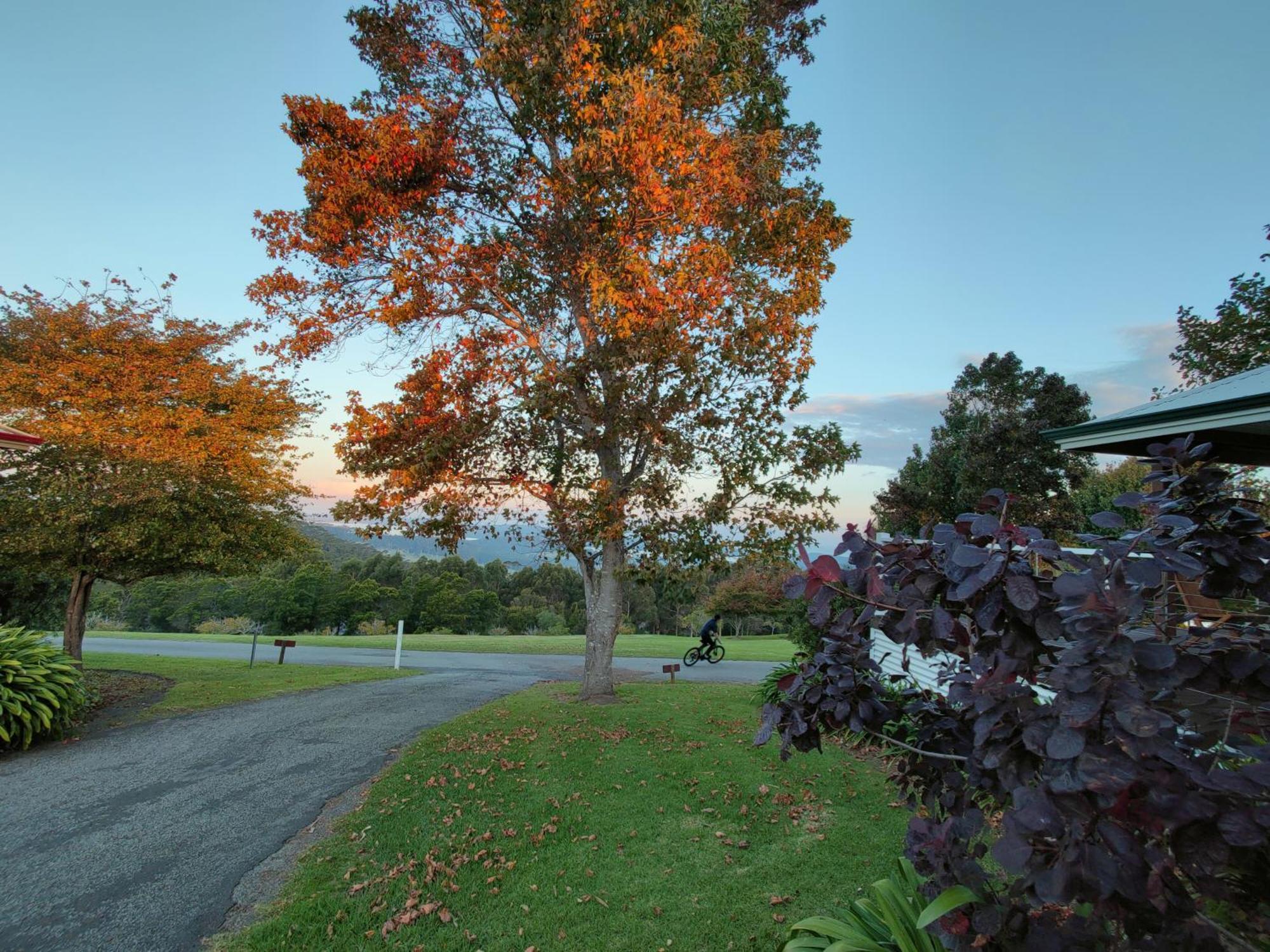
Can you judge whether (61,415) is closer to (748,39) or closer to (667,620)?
(748,39)

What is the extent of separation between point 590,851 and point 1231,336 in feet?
73.2

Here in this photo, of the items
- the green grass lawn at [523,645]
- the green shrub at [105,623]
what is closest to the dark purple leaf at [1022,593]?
the green grass lawn at [523,645]

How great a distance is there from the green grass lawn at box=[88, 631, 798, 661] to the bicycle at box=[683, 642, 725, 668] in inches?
70.6

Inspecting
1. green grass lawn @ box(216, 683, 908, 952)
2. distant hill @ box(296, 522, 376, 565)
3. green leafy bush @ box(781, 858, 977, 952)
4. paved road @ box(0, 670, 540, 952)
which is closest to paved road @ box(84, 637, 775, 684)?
paved road @ box(0, 670, 540, 952)

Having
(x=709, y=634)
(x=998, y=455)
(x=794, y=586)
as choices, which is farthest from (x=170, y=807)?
(x=998, y=455)

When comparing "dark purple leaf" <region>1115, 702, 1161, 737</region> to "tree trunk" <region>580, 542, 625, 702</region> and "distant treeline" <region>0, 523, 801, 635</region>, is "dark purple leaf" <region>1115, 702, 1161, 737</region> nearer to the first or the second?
"tree trunk" <region>580, 542, 625, 702</region>

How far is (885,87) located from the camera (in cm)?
1043

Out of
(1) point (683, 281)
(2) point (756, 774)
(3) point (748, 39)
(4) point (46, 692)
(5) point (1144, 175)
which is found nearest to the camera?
(2) point (756, 774)

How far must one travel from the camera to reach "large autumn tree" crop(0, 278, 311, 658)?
10320 mm

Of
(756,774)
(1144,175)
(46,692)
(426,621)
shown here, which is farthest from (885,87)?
(426,621)

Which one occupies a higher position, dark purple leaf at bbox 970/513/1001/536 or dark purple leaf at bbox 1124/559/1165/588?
dark purple leaf at bbox 970/513/1001/536

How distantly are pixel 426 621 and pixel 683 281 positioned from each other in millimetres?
34735

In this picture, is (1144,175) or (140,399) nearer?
(1144,175)

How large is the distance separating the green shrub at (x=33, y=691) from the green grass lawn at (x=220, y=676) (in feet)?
3.98
